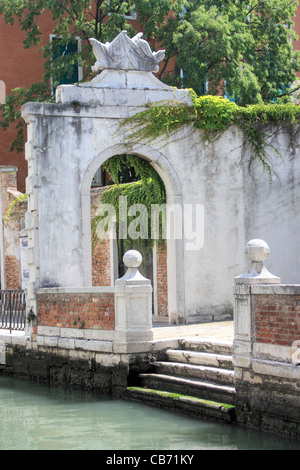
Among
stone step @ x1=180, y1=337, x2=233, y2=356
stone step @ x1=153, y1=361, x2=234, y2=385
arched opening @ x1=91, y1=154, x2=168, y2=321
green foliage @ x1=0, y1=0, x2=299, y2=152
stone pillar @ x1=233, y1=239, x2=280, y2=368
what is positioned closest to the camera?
stone pillar @ x1=233, y1=239, x2=280, y2=368

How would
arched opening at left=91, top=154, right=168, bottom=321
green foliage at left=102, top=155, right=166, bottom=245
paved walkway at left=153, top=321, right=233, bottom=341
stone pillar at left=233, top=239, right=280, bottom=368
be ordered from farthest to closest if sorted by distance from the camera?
1. arched opening at left=91, top=154, right=168, bottom=321
2. green foliage at left=102, top=155, right=166, bottom=245
3. paved walkway at left=153, top=321, right=233, bottom=341
4. stone pillar at left=233, top=239, right=280, bottom=368

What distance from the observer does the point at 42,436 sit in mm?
7695

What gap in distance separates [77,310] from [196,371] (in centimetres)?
232

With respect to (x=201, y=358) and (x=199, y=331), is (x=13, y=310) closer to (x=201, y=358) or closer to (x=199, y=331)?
(x=199, y=331)

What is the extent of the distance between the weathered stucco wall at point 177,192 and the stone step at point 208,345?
243 cm

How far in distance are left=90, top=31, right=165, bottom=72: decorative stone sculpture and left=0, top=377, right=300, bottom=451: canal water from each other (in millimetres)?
4911

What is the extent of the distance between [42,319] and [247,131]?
4.45m

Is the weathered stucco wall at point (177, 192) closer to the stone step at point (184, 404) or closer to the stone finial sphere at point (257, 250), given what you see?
the stone step at point (184, 404)

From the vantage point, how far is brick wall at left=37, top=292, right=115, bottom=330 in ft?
32.0

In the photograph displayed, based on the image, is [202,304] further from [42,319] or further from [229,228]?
[42,319]

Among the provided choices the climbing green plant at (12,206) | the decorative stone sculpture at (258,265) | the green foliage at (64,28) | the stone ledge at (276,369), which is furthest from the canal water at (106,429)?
the green foliage at (64,28)

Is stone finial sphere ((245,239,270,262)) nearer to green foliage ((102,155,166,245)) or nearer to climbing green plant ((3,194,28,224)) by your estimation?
green foliage ((102,155,166,245))

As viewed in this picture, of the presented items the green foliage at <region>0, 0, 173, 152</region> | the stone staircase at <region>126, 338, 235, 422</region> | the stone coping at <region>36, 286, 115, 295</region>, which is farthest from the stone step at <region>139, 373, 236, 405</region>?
the green foliage at <region>0, 0, 173, 152</region>

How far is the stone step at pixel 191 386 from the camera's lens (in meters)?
7.90
